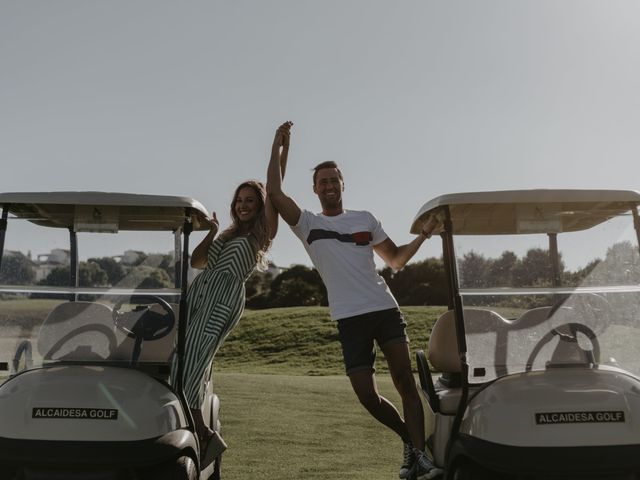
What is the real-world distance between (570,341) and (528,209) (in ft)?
2.47

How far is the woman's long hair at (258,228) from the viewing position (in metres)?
4.52

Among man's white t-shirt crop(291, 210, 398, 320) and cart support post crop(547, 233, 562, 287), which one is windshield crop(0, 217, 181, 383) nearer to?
man's white t-shirt crop(291, 210, 398, 320)

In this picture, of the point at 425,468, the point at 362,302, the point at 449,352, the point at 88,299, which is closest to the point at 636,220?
the point at 449,352

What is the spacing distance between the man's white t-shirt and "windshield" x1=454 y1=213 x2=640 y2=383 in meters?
0.55

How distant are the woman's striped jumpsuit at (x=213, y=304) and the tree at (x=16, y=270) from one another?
0.91m

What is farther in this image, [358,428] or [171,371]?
[358,428]

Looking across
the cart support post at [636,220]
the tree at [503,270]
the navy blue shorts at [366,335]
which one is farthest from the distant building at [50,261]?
the cart support post at [636,220]

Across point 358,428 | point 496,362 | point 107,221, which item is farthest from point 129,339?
point 358,428

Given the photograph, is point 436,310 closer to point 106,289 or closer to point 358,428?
point 358,428

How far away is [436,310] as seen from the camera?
31.7 meters

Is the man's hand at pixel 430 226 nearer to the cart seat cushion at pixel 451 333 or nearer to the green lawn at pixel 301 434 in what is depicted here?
the cart seat cushion at pixel 451 333

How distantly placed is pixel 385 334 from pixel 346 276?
0.40 metres

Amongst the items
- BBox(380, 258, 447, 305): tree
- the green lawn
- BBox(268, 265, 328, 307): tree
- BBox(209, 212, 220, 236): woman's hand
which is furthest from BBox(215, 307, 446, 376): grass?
BBox(209, 212, 220, 236): woman's hand

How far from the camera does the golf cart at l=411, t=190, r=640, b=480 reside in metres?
3.42
